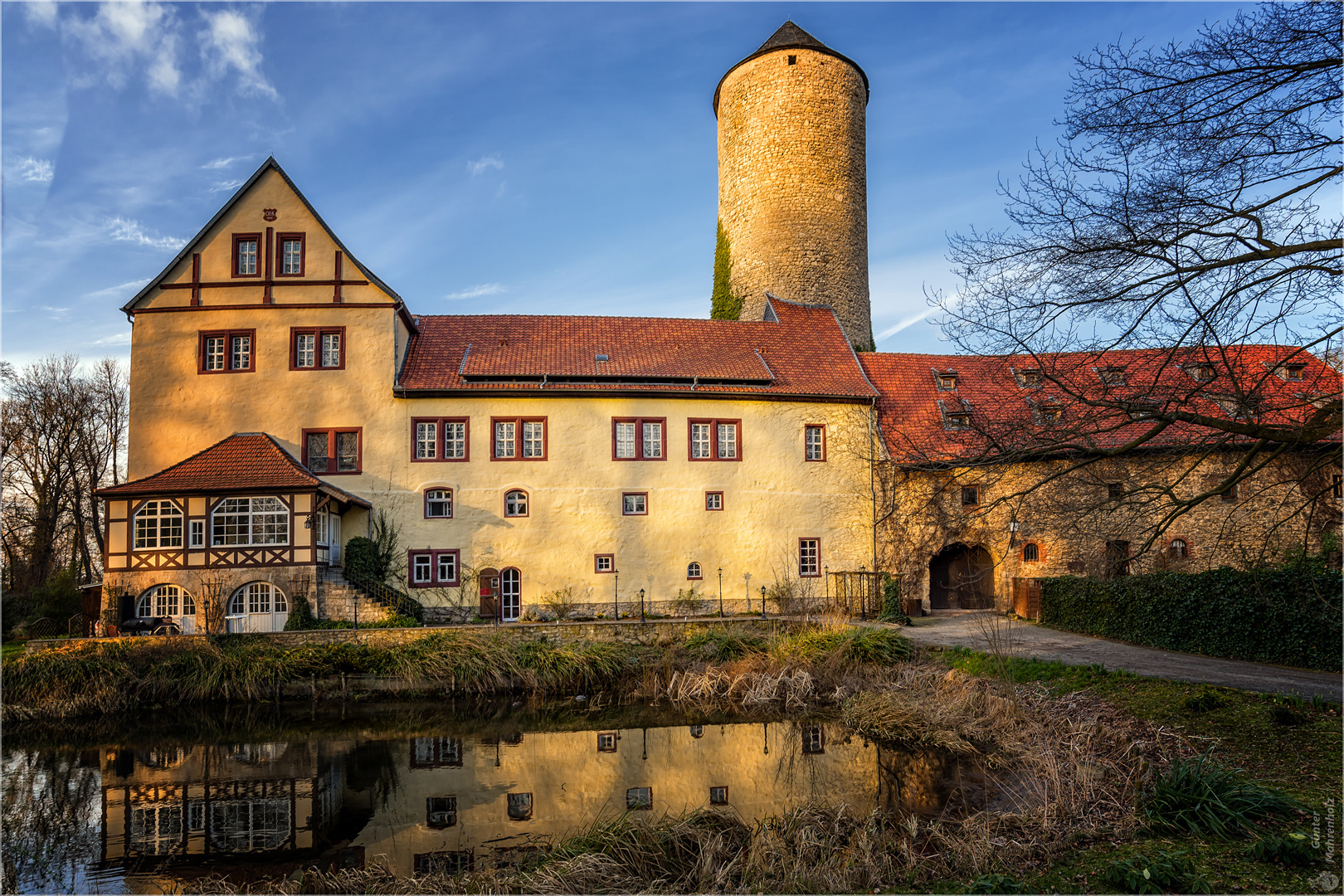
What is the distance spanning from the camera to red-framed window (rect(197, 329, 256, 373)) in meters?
20.7

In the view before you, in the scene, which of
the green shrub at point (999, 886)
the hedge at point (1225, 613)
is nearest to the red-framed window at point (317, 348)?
the hedge at point (1225, 613)

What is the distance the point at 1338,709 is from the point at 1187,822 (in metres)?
3.34


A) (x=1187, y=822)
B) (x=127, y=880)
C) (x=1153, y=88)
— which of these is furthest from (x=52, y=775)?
(x=1153, y=88)

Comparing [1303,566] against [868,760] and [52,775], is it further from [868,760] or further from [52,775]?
[52,775]

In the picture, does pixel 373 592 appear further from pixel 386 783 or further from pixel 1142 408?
pixel 1142 408

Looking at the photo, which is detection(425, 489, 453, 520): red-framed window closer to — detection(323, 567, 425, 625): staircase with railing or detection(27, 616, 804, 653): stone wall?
detection(323, 567, 425, 625): staircase with railing

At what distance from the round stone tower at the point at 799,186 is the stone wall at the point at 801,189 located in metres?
0.03

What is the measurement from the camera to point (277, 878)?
746 cm

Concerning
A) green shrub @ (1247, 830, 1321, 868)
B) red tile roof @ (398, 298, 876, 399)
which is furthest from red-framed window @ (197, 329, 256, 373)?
green shrub @ (1247, 830, 1321, 868)

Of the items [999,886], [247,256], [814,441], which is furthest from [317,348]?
[999,886]

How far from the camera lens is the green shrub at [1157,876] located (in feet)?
17.2

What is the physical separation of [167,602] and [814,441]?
16.0 meters

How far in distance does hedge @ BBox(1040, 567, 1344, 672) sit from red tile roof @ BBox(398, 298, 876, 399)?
9.00 m

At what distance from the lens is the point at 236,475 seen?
1864 cm
